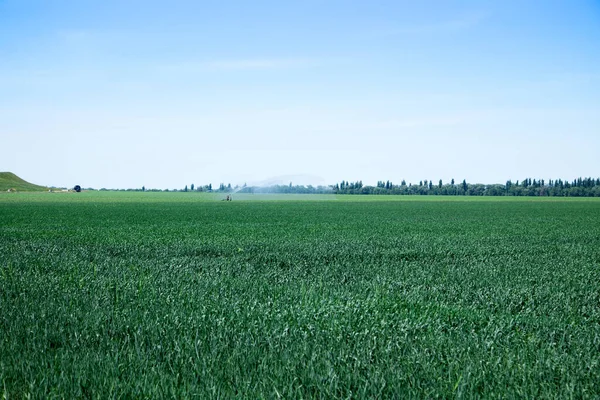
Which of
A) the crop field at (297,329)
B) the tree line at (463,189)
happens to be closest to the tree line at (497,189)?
the tree line at (463,189)

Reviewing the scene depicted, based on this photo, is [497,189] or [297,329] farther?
[497,189]

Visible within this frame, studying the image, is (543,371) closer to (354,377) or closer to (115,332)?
(354,377)

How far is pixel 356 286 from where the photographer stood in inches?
→ 371

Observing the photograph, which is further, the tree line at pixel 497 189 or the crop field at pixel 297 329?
the tree line at pixel 497 189

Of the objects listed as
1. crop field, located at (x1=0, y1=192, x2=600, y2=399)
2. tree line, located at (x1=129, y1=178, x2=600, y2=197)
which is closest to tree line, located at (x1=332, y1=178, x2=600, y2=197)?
tree line, located at (x1=129, y1=178, x2=600, y2=197)

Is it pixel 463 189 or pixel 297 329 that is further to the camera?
pixel 463 189

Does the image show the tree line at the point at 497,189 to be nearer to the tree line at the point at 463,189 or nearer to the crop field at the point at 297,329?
the tree line at the point at 463,189

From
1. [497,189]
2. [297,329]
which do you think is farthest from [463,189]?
[297,329]

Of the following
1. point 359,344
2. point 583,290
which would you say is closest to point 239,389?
point 359,344

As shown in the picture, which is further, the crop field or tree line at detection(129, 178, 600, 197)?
tree line at detection(129, 178, 600, 197)

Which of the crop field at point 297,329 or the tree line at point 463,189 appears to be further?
the tree line at point 463,189

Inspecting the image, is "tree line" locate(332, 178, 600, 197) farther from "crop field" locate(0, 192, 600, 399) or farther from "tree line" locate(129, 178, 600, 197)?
"crop field" locate(0, 192, 600, 399)

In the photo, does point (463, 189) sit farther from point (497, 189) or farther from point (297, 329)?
point (297, 329)

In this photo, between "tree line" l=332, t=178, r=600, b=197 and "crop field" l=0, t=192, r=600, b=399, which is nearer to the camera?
"crop field" l=0, t=192, r=600, b=399
